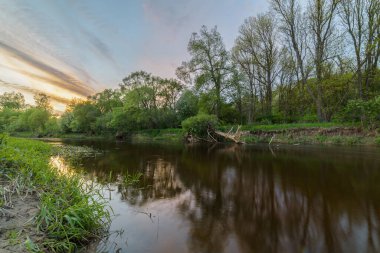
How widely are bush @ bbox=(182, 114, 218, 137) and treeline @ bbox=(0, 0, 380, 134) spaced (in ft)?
1.04

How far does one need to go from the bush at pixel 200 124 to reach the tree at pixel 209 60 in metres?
5.58

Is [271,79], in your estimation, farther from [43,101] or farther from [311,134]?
[43,101]

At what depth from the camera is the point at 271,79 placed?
3525cm

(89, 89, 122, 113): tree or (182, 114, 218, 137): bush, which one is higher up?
(89, 89, 122, 113): tree

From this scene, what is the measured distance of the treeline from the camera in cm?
2362

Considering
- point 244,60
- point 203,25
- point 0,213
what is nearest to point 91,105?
point 203,25

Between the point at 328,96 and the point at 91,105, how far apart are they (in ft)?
172

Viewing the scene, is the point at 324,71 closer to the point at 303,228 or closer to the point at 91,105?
the point at 303,228

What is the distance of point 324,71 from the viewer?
27.9m

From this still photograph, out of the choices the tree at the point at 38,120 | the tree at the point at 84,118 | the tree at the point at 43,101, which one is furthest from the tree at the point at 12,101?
the tree at the point at 84,118

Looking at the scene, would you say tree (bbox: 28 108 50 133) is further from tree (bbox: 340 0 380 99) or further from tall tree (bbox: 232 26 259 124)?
tree (bbox: 340 0 380 99)

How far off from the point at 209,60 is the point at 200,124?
11523mm

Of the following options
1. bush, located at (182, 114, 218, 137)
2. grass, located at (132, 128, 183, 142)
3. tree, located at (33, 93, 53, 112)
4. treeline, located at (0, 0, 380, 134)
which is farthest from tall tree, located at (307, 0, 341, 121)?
tree, located at (33, 93, 53, 112)

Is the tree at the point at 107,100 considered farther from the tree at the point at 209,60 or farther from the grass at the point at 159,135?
the tree at the point at 209,60
